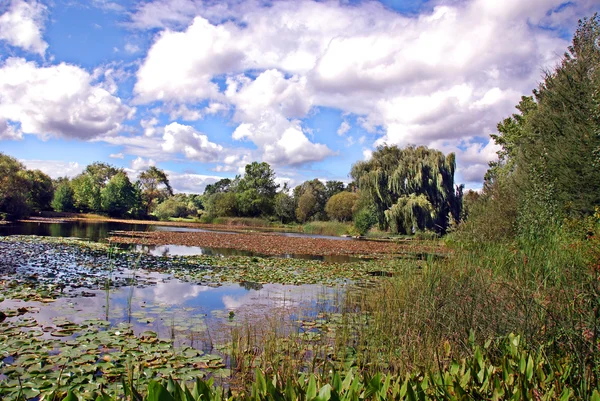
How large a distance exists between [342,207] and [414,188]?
15.4 m

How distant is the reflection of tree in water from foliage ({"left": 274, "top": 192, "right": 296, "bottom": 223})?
4785 centimetres

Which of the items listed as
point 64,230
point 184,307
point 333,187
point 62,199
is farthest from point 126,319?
point 333,187

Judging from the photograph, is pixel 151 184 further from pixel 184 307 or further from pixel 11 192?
pixel 184 307

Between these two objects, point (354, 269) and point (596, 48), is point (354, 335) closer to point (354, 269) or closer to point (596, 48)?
point (354, 269)

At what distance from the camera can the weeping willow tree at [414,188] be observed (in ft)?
109

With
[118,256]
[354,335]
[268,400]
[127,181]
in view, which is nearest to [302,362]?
[354,335]

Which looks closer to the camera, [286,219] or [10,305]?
[10,305]

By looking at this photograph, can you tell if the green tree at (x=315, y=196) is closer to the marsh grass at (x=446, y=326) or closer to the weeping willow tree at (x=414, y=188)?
the weeping willow tree at (x=414, y=188)

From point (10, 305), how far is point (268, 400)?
700 centimetres

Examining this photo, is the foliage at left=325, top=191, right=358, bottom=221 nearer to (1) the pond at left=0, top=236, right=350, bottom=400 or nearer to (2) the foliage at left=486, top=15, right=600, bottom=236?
(2) the foliage at left=486, top=15, right=600, bottom=236

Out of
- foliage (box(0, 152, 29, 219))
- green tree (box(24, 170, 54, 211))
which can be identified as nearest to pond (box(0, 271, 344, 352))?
foliage (box(0, 152, 29, 219))

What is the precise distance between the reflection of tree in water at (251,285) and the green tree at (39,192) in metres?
47.5

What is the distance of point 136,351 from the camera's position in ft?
16.5

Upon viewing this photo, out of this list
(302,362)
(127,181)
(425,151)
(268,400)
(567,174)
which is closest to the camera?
(268,400)
